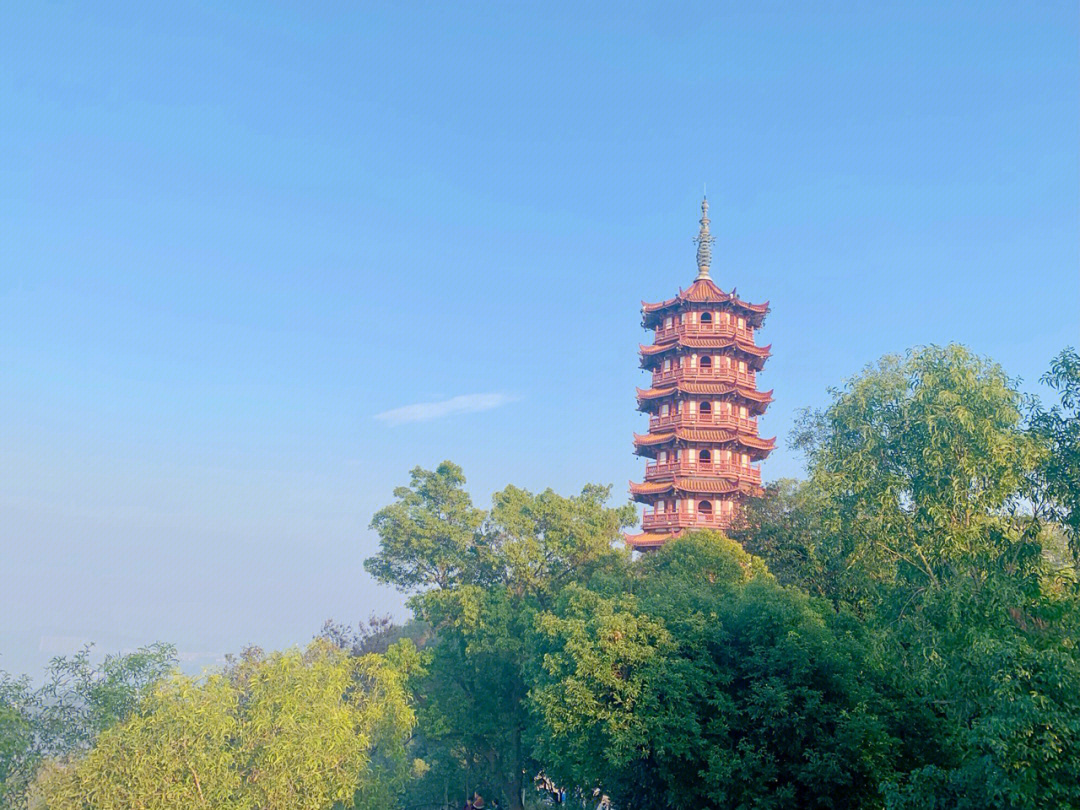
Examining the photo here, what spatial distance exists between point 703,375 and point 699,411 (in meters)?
1.44

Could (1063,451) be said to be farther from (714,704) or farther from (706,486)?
(706,486)

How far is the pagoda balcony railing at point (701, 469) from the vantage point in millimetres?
31891

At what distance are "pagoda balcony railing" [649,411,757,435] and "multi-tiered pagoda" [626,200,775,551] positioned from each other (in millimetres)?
38

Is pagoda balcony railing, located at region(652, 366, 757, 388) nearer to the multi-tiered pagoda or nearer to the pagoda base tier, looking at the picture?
the multi-tiered pagoda

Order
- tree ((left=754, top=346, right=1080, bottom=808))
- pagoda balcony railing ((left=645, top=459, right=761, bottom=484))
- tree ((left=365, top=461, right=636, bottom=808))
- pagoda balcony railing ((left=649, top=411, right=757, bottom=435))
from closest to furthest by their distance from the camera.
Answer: tree ((left=754, top=346, right=1080, bottom=808)), tree ((left=365, top=461, right=636, bottom=808)), pagoda balcony railing ((left=645, top=459, right=761, bottom=484)), pagoda balcony railing ((left=649, top=411, right=757, bottom=435))

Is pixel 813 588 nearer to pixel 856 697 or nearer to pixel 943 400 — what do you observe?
pixel 856 697

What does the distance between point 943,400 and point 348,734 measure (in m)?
11.9

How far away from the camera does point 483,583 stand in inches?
1037

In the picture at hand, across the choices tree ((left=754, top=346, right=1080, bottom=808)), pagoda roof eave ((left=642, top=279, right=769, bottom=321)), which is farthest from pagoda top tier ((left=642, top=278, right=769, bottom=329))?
tree ((left=754, top=346, right=1080, bottom=808))

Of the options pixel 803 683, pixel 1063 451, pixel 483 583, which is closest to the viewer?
pixel 1063 451

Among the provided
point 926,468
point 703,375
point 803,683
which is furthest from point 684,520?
point 926,468

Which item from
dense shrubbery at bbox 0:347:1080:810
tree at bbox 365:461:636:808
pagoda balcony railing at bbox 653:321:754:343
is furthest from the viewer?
pagoda balcony railing at bbox 653:321:754:343

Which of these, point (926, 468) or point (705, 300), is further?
point (705, 300)

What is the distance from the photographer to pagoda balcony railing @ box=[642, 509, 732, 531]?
30.9m
